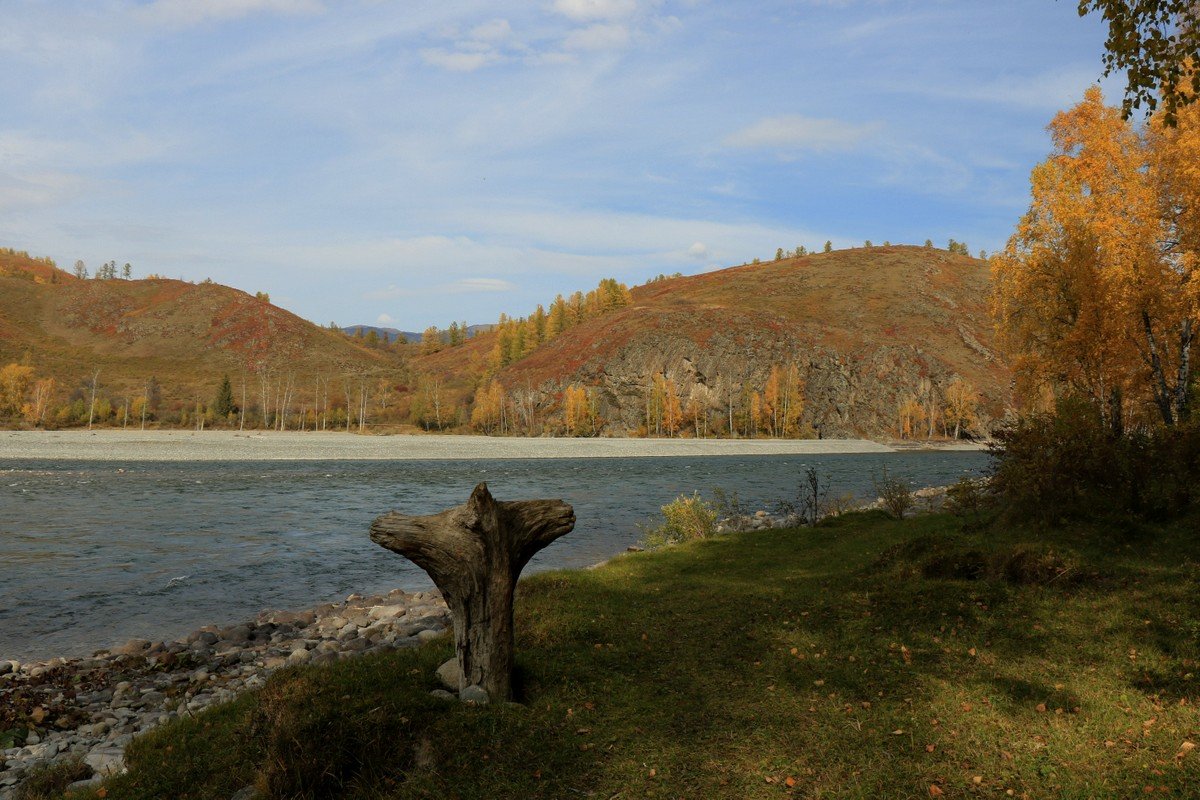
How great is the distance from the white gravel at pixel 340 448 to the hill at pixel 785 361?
71.6 feet

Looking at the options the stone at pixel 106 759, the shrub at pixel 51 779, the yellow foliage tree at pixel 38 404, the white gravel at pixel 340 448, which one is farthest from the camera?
the yellow foliage tree at pixel 38 404

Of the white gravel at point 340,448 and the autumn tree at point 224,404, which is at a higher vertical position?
the autumn tree at point 224,404

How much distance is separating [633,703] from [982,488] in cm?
1373

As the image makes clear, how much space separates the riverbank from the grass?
64346mm

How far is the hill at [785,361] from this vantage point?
415 feet

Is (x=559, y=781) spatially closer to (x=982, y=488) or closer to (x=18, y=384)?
(x=982, y=488)

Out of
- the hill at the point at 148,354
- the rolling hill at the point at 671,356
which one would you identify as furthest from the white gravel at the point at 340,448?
the hill at the point at 148,354

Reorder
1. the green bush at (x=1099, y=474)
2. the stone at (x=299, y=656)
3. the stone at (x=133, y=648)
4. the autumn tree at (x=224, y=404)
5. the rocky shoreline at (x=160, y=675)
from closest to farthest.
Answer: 1. the rocky shoreline at (x=160, y=675)
2. the stone at (x=299, y=656)
3. the stone at (x=133, y=648)
4. the green bush at (x=1099, y=474)
5. the autumn tree at (x=224, y=404)

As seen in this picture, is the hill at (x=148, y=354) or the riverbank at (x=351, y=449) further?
the hill at (x=148, y=354)

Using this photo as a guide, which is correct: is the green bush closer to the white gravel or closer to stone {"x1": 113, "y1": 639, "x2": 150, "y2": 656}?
stone {"x1": 113, "y1": 639, "x2": 150, "y2": 656}

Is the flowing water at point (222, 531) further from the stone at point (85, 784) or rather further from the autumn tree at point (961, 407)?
the autumn tree at point (961, 407)

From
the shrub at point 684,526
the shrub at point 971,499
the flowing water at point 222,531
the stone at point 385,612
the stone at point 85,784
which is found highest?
the shrub at point 971,499

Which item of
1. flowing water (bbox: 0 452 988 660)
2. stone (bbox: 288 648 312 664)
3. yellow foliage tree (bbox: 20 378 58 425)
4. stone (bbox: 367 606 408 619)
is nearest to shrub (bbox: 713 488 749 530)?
flowing water (bbox: 0 452 988 660)

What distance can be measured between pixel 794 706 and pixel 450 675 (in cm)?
395
